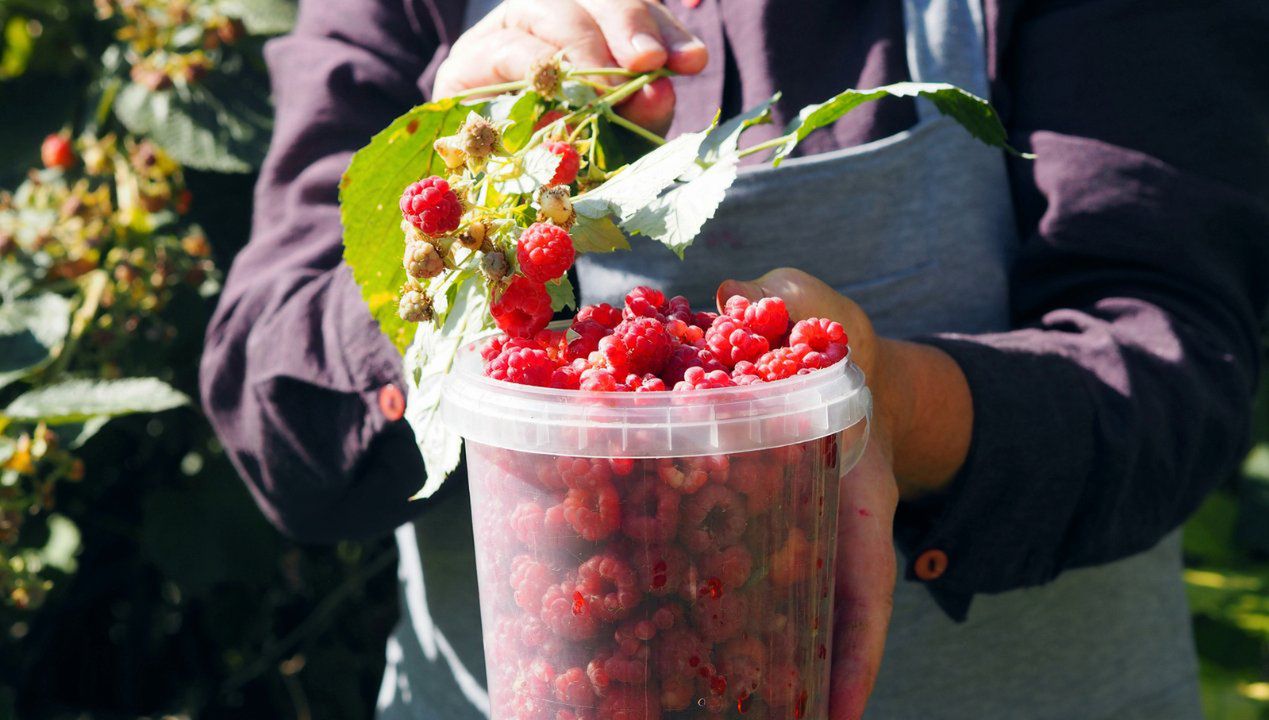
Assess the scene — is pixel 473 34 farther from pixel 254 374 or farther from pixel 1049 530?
pixel 1049 530

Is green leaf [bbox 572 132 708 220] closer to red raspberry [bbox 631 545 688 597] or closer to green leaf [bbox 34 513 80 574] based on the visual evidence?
red raspberry [bbox 631 545 688 597]

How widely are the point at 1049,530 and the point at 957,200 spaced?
11.0 inches

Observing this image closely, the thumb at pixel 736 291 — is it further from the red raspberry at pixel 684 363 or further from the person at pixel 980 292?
the person at pixel 980 292

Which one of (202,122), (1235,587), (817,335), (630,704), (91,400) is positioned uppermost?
(817,335)

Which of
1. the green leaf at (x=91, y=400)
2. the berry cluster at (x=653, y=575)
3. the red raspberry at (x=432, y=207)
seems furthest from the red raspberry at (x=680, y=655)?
the green leaf at (x=91, y=400)

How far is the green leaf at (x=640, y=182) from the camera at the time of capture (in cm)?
59

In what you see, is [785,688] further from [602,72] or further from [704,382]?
[602,72]

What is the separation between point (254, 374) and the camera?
958mm

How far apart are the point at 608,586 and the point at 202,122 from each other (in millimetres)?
1007

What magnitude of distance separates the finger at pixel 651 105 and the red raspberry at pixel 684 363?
0.25m

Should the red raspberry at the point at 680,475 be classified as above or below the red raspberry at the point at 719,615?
above

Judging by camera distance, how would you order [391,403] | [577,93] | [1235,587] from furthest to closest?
[1235,587], [391,403], [577,93]

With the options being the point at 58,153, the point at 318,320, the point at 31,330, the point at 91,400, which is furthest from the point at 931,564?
the point at 58,153

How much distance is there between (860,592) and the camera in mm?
621
